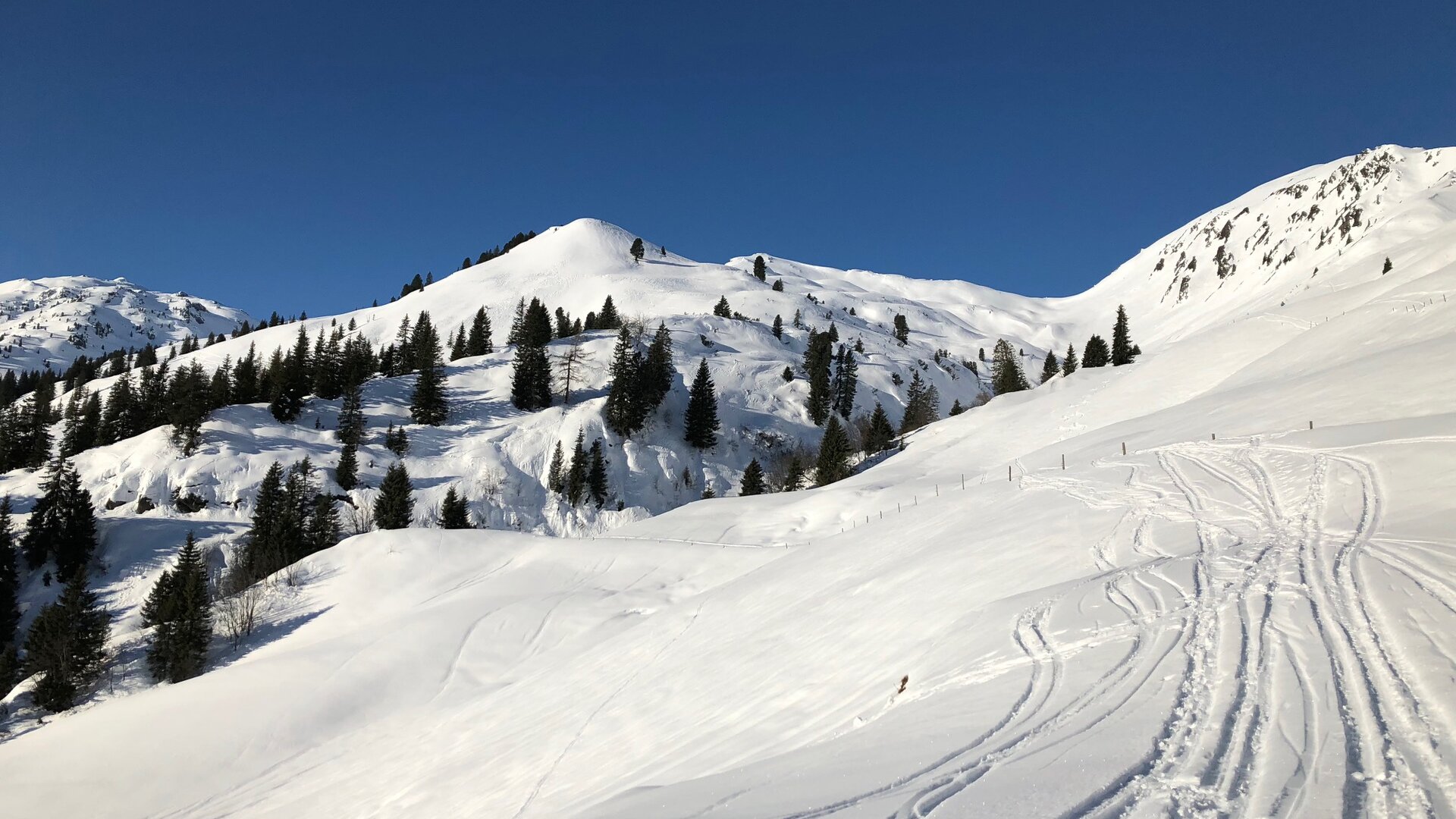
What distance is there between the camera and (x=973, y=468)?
45562 millimetres

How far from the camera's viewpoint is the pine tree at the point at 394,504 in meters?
51.6

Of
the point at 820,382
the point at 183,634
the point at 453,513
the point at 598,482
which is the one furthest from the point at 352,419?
the point at 820,382

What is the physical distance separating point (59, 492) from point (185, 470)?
7.51 m

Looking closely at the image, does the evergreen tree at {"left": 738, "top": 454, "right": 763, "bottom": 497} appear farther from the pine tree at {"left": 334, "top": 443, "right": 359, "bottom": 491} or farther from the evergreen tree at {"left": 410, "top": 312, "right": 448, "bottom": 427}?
the pine tree at {"left": 334, "top": 443, "right": 359, "bottom": 491}

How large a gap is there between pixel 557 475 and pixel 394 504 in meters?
15.5

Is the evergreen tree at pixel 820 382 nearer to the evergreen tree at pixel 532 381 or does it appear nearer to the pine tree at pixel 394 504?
the evergreen tree at pixel 532 381

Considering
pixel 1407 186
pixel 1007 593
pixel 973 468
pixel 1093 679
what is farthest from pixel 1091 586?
pixel 1407 186

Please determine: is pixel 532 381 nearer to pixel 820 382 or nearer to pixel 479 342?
pixel 479 342

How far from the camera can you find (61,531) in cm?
4747

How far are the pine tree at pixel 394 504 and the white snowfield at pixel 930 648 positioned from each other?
15323mm

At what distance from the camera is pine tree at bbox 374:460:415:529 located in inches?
2030

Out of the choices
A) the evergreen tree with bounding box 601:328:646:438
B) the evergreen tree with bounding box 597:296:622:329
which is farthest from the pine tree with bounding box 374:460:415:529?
the evergreen tree with bounding box 597:296:622:329

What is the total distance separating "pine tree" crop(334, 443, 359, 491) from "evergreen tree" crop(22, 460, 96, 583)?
52.1 feet

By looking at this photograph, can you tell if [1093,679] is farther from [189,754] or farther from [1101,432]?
[1101,432]
